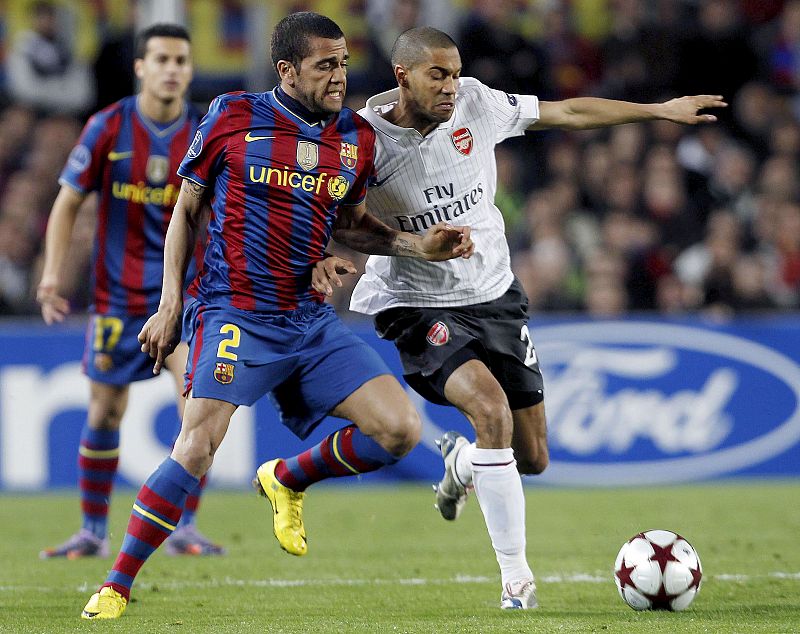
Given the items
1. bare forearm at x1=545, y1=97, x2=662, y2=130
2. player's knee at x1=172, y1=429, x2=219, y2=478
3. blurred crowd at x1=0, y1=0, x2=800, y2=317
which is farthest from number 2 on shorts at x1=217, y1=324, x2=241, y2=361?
blurred crowd at x1=0, y1=0, x2=800, y2=317

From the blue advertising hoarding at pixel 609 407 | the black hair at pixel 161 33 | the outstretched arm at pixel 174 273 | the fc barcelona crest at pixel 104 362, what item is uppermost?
the black hair at pixel 161 33

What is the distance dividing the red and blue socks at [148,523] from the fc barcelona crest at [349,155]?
1406 mm

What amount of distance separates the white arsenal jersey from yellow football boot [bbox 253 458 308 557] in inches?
34.6

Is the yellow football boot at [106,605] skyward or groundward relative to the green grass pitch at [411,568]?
skyward

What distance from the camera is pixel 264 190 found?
5562 millimetres

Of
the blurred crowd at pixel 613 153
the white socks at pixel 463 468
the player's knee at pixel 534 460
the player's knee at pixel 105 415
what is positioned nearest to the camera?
the player's knee at pixel 534 460

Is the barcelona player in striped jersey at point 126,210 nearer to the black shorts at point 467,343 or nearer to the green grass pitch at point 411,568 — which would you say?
the green grass pitch at point 411,568

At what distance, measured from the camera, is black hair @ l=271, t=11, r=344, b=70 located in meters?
5.48

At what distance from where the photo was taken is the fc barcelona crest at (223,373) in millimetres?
5418

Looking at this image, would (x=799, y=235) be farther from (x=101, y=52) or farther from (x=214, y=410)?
(x=214, y=410)

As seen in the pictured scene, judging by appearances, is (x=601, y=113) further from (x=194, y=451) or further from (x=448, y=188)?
(x=194, y=451)

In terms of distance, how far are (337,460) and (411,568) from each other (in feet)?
3.72

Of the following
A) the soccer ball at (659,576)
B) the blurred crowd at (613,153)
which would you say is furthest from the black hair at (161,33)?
the blurred crowd at (613,153)

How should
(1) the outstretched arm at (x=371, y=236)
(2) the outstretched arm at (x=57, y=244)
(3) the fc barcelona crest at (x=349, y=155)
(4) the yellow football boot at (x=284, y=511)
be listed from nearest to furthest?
(3) the fc barcelona crest at (x=349, y=155) < (1) the outstretched arm at (x=371, y=236) < (4) the yellow football boot at (x=284, y=511) < (2) the outstretched arm at (x=57, y=244)
